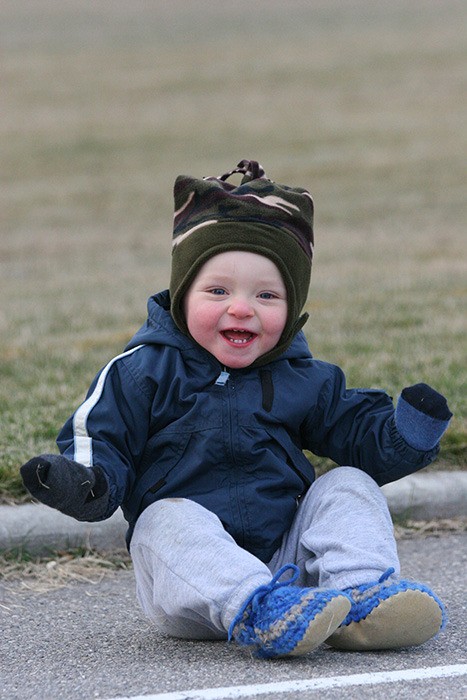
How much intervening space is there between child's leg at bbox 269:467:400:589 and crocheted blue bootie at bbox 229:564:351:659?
230 millimetres

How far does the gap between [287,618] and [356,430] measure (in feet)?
2.77

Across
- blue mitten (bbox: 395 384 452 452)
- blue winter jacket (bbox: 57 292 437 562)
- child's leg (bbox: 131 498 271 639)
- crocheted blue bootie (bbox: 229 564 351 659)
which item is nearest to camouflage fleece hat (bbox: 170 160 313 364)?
blue winter jacket (bbox: 57 292 437 562)

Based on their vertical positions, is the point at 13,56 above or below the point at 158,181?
above

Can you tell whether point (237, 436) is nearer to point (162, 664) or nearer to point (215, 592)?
point (215, 592)

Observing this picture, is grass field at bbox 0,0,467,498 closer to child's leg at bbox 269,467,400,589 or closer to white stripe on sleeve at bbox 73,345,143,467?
white stripe on sleeve at bbox 73,345,143,467

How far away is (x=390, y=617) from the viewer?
3.09m

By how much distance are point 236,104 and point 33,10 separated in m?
15.5

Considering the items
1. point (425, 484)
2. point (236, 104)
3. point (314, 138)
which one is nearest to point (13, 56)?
point (236, 104)

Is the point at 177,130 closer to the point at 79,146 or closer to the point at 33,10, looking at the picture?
the point at 79,146

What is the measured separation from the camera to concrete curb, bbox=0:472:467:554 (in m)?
4.32

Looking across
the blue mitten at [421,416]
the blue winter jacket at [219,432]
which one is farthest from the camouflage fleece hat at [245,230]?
the blue mitten at [421,416]

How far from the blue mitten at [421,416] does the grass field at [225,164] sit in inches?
60.5

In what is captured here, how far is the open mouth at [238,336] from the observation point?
3.55m

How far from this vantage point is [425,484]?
15.7 ft
